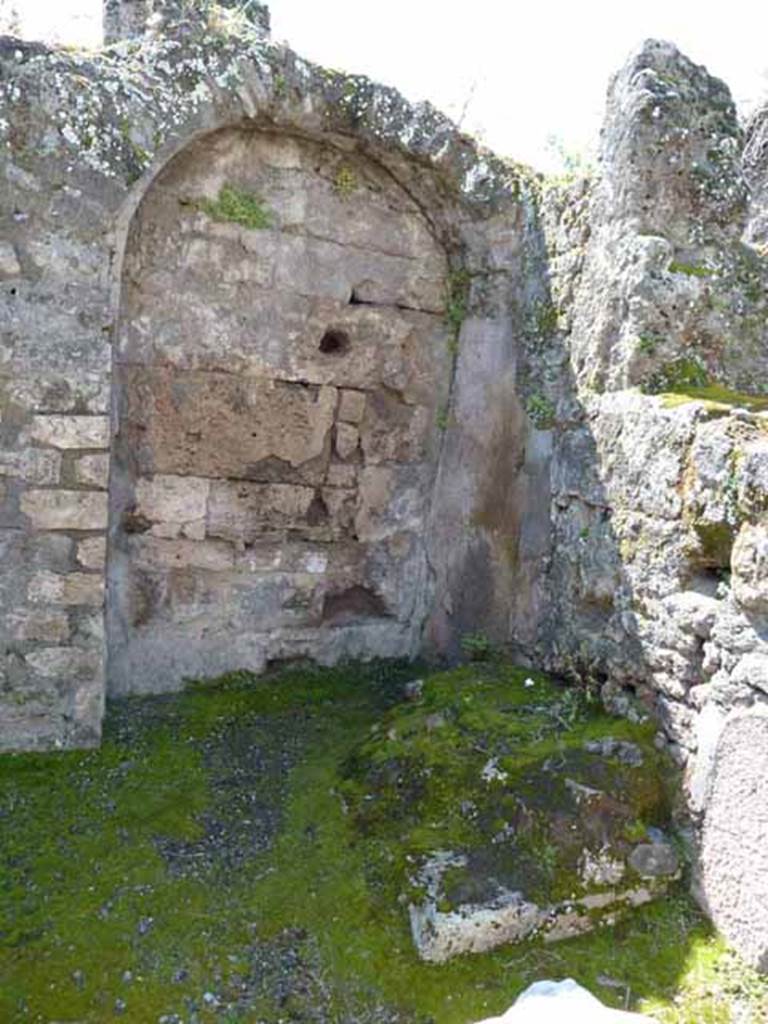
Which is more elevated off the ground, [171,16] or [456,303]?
[171,16]

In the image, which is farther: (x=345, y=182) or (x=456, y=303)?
(x=456, y=303)

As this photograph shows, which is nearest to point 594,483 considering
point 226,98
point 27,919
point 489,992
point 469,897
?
point 469,897

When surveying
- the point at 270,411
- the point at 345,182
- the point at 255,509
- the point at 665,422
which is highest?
the point at 345,182

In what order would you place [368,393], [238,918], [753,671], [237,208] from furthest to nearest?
[368,393] → [237,208] → [238,918] → [753,671]

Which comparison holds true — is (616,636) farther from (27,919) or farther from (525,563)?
(27,919)

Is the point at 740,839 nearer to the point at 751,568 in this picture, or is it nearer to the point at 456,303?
the point at 751,568

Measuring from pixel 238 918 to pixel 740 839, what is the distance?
1.79 metres

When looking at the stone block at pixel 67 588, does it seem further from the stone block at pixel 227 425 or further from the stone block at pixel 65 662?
the stone block at pixel 227 425

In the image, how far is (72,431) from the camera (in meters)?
4.07

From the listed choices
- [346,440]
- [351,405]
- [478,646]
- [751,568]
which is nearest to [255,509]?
[346,440]

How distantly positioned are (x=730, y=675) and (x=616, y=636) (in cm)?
79

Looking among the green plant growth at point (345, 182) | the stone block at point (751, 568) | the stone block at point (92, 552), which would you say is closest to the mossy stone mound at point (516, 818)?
the stone block at point (751, 568)

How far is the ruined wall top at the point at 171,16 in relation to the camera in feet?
13.8

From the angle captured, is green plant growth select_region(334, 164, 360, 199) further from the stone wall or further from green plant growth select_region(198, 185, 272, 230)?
the stone wall
